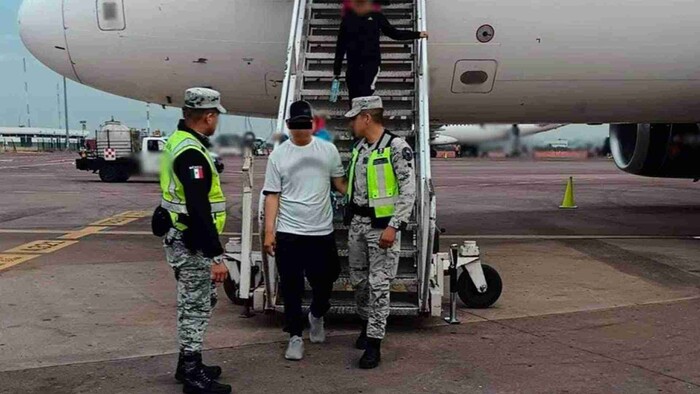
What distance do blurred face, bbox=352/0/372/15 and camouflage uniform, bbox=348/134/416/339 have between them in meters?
2.27

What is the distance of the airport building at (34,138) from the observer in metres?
95.9

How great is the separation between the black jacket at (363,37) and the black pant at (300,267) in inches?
88.9

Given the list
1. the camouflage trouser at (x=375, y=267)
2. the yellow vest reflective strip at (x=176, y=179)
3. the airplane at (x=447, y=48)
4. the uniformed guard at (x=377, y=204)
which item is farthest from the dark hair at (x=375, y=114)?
the airplane at (x=447, y=48)

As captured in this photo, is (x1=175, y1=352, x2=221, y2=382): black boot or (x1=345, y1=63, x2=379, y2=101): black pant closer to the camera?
(x1=175, y1=352, x2=221, y2=382): black boot

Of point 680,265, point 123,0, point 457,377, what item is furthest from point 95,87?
point 680,265

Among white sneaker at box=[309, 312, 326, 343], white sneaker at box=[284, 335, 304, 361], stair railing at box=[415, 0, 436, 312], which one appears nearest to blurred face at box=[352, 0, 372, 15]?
stair railing at box=[415, 0, 436, 312]

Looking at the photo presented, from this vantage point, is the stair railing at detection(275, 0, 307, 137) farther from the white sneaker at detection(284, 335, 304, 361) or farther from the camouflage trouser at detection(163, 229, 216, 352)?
the camouflage trouser at detection(163, 229, 216, 352)

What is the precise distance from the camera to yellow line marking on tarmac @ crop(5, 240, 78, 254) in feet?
31.0

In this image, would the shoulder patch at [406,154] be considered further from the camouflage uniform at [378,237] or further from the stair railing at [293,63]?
the stair railing at [293,63]

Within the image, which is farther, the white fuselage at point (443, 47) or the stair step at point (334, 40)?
the white fuselage at point (443, 47)

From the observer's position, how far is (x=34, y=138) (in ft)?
354

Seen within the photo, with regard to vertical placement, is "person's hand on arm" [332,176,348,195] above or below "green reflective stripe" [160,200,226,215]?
above

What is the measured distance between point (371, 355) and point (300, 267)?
30.0 inches

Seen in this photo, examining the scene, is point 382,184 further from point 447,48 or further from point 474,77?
point 474,77
